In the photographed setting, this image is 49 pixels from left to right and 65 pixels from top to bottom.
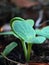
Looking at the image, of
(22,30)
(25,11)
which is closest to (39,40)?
(22,30)

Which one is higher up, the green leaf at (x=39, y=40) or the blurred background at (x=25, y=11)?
Answer: the blurred background at (x=25, y=11)

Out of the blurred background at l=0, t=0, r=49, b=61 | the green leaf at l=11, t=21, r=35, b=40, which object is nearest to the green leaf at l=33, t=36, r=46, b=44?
the green leaf at l=11, t=21, r=35, b=40

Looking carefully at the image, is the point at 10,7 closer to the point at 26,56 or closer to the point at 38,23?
the point at 38,23

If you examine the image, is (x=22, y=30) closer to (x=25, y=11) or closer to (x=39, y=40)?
(x=39, y=40)

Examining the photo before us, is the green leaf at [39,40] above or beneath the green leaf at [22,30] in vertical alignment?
beneath

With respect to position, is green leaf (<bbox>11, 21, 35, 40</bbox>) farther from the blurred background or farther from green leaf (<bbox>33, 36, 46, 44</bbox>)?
the blurred background

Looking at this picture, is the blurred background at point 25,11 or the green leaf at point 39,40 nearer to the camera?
the green leaf at point 39,40

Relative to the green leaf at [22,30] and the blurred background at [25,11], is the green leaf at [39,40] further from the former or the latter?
the blurred background at [25,11]

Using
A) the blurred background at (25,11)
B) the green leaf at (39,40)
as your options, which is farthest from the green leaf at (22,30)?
the blurred background at (25,11)

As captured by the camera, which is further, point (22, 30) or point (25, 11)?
point (25, 11)
